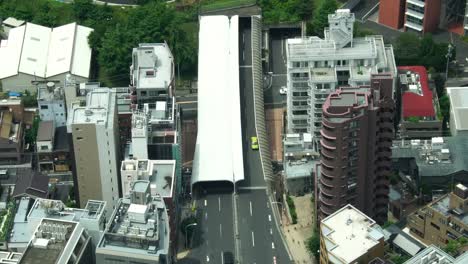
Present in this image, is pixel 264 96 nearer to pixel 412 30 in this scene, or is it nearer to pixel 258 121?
pixel 258 121

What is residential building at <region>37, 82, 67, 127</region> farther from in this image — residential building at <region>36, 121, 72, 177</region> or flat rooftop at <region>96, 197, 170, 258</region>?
flat rooftop at <region>96, 197, 170, 258</region>

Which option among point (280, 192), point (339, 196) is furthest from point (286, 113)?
point (339, 196)

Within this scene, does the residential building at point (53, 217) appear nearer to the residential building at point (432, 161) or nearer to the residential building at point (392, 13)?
the residential building at point (432, 161)

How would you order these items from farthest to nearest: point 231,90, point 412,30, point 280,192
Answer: point 412,30
point 231,90
point 280,192

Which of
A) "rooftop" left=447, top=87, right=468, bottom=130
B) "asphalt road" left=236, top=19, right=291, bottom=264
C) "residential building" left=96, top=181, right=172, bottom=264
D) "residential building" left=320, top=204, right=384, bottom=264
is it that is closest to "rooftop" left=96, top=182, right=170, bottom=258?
"residential building" left=96, top=181, right=172, bottom=264

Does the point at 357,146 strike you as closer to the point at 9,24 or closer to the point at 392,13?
the point at 392,13

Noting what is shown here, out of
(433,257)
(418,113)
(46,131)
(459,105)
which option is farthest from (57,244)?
(459,105)
